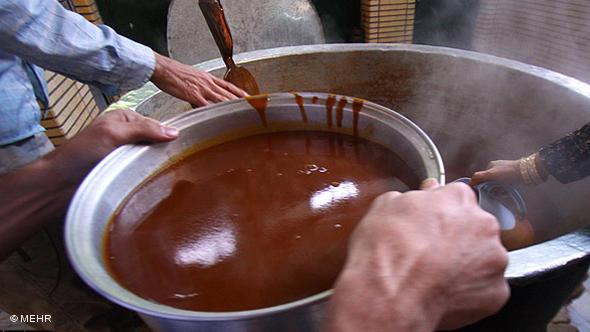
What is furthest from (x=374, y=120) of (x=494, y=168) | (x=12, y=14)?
(x=12, y=14)

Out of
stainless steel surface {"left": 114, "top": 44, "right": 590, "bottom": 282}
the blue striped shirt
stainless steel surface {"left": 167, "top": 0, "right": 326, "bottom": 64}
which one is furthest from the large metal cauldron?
stainless steel surface {"left": 167, "top": 0, "right": 326, "bottom": 64}

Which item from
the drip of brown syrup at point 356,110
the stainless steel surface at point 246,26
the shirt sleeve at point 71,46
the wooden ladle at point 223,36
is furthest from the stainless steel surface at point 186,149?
the stainless steel surface at point 246,26

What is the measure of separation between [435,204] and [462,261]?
0.12 metres

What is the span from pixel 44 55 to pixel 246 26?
1979 millimetres

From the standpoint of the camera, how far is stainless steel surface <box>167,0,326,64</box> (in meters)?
2.99

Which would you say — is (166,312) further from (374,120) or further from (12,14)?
(12,14)

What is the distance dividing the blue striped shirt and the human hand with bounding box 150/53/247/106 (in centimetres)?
8

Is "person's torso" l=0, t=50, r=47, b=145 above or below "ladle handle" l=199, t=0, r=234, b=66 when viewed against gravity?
below

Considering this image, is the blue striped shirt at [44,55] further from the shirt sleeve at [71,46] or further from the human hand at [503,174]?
the human hand at [503,174]

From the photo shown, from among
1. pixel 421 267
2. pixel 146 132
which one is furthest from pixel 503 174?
pixel 146 132

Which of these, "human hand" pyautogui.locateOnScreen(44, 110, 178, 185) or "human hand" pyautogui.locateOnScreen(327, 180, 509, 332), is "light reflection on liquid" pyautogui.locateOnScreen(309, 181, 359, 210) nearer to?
"human hand" pyautogui.locateOnScreen(327, 180, 509, 332)

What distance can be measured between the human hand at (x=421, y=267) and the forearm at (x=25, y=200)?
110 centimetres

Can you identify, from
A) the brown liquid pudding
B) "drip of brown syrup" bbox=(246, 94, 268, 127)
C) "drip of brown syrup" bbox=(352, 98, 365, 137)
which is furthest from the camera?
"drip of brown syrup" bbox=(246, 94, 268, 127)

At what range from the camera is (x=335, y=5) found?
4.39 m
